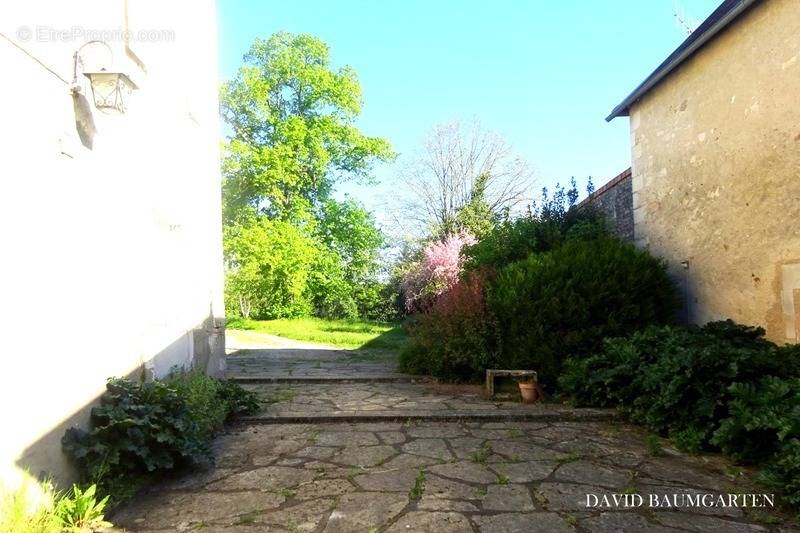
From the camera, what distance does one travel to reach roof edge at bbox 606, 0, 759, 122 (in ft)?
19.3

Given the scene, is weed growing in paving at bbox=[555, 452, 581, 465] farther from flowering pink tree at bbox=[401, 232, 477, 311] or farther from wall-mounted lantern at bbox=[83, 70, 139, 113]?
flowering pink tree at bbox=[401, 232, 477, 311]

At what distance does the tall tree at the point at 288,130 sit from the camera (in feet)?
75.7

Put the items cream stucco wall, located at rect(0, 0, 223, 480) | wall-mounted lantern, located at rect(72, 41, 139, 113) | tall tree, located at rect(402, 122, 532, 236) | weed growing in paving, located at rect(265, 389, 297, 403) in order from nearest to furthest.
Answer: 1. cream stucco wall, located at rect(0, 0, 223, 480)
2. wall-mounted lantern, located at rect(72, 41, 139, 113)
3. weed growing in paving, located at rect(265, 389, 297, 403)
4. tall tree, located at rect(402, 122, 532, 236)

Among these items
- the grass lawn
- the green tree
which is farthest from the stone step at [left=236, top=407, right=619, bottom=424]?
the green tree

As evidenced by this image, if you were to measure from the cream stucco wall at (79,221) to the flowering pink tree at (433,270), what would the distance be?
12381 millimetres

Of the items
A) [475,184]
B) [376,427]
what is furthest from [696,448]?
[475,184]

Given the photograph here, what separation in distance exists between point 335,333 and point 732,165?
11757 mm

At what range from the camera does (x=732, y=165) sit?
616 cm

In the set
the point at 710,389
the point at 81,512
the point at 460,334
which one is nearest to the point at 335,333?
the point at 460,334

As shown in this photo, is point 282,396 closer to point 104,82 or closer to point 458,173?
point 104,82

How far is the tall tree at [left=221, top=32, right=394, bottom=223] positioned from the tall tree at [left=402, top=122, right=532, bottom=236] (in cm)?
259

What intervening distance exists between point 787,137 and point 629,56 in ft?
32.1

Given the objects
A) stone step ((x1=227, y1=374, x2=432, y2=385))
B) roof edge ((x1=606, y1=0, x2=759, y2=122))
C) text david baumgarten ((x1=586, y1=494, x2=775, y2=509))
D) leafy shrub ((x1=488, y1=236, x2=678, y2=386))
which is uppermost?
roof edge ((x1=606, y1=0, x2=759, y2=122))

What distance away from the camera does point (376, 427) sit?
17.0 ft
